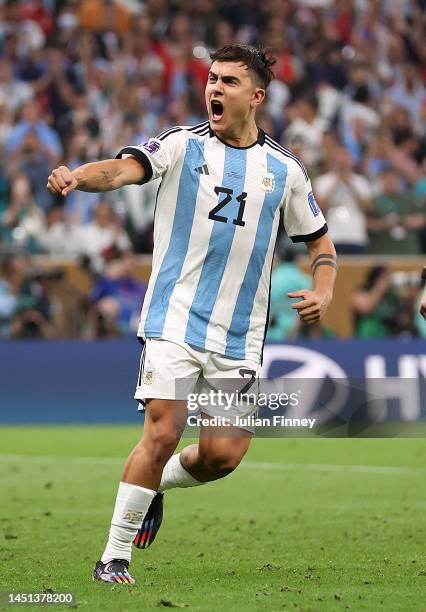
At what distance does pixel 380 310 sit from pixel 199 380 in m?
9.85

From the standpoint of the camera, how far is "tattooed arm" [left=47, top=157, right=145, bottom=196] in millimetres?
5953

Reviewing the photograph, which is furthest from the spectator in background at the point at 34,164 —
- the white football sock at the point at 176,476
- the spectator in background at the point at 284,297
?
the white football sock at the point at 176,476

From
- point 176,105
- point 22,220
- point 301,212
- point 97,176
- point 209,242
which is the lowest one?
point 209,242

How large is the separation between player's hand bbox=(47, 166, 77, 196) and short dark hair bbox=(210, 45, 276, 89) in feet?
4.47

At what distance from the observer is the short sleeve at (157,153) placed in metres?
6.59

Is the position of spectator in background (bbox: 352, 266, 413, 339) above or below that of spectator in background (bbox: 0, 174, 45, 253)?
below

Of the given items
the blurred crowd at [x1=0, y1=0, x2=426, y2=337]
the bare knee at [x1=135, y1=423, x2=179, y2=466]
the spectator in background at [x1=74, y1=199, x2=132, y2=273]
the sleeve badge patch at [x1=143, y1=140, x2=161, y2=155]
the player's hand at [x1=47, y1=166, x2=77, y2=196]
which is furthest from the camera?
the blurred crowd at [x1=0, y1=0, x2=426, y2=337]

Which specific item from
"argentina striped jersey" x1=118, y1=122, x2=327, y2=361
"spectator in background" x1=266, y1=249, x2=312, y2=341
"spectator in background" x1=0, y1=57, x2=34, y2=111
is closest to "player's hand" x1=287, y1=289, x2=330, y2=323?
"argentina striped jersey" x1=118, y1=122, x2=327, y2=361

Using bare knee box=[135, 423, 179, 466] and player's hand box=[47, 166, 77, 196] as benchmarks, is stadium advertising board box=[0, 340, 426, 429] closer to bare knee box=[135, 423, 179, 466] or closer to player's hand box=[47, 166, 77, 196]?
bare knee box=[135, 423, 179, 466]

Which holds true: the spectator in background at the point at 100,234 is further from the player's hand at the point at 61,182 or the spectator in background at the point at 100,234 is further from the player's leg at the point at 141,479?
the player's hand at the point at 61,182

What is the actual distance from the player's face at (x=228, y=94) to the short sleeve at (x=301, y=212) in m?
0.47

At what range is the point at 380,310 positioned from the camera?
16.5 m

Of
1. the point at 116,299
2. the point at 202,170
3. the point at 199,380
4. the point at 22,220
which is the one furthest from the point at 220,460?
the point at 22,220

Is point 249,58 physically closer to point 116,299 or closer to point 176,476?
point 176,476
